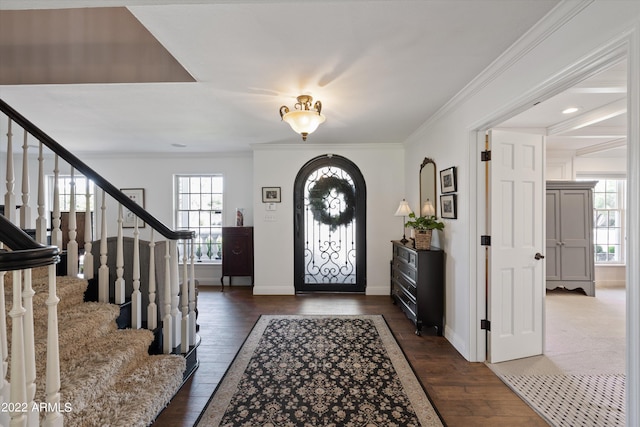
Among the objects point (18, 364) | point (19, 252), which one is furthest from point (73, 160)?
point (18, 364)

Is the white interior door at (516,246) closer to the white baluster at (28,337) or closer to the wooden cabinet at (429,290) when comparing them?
the wooden cabinet at (429,290)

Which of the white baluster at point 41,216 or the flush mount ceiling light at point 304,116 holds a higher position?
the flush mount ceiling light at point 304,116

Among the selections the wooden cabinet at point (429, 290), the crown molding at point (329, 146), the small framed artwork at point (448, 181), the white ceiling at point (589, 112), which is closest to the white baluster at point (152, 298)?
the wooden cabinet at point (429, 290)

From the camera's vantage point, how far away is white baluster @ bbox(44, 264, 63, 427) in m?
1.20

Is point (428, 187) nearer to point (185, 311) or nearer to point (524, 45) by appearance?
point (524, 45)

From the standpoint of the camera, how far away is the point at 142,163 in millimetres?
5621

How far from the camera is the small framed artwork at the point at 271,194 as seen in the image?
4.85 m

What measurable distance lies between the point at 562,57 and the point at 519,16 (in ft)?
1.10

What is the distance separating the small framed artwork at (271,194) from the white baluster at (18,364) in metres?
3.84

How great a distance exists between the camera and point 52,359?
123 centimetres

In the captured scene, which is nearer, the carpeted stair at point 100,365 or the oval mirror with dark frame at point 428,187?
the carpeted stair at point 100,365

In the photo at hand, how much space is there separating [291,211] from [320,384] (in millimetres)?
2949

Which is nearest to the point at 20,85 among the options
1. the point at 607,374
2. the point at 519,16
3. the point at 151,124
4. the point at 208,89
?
the point at 151,124

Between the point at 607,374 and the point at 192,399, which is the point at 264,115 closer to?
the point at 192,399
